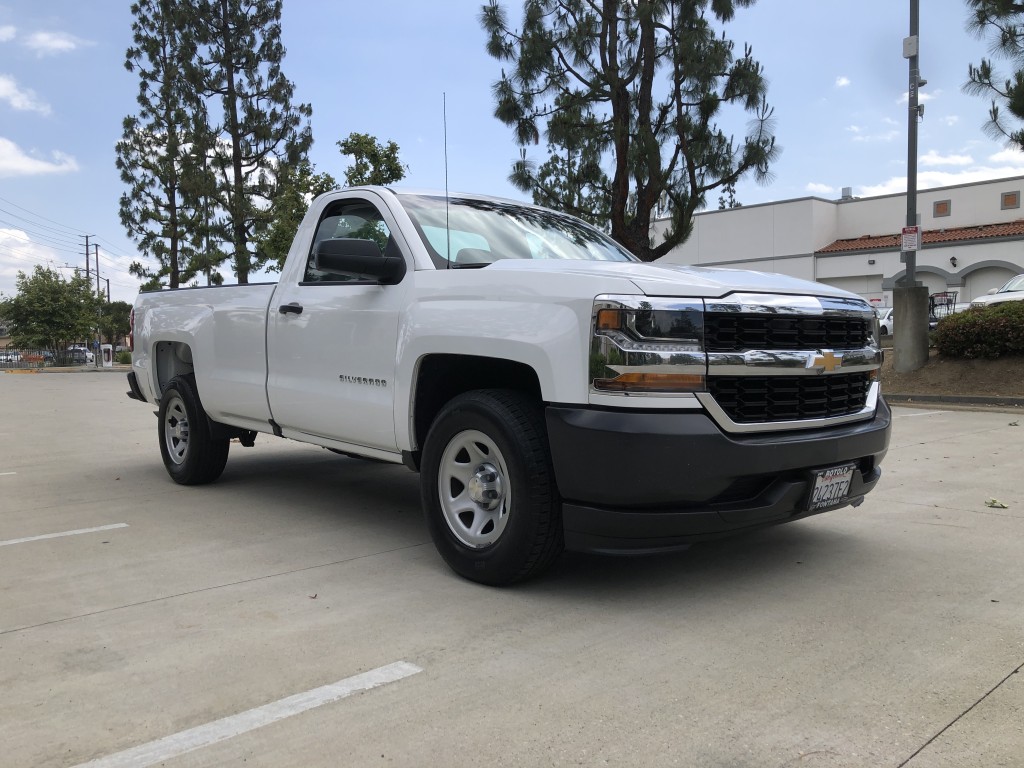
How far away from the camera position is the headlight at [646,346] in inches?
136

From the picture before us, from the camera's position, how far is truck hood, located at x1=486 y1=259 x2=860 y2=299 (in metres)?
3.58

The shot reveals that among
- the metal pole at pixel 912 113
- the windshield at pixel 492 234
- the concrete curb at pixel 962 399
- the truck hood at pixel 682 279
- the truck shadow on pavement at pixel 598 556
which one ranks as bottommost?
the truck shadow on pavement at pixel 598 556

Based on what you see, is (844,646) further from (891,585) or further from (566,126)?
(566,126)

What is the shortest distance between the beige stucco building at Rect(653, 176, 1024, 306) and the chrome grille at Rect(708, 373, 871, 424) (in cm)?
3424

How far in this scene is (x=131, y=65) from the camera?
37.6m

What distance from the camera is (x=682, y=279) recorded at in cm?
374

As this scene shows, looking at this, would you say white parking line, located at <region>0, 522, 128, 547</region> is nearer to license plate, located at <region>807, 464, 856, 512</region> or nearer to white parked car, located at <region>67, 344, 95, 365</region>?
license plate, located at <region>807, 464, 856, 512</region>

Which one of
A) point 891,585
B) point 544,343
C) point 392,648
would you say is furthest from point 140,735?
point 891,585

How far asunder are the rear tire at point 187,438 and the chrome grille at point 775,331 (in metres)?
4.34

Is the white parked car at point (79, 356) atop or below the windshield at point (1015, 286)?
below

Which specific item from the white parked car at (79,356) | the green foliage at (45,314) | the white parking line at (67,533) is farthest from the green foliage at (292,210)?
the white parked car at (79,356)

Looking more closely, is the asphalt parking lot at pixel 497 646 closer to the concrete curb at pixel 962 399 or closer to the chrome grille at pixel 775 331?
the chrome grille at pixel 775 331

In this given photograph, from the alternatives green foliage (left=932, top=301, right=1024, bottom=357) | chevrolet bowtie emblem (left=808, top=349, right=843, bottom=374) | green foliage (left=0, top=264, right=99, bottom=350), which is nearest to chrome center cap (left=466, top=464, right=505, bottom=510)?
chevrolet bowtie emblem (left=808, top=349, right=843, bottom=374)

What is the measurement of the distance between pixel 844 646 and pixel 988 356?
12.6 metres
